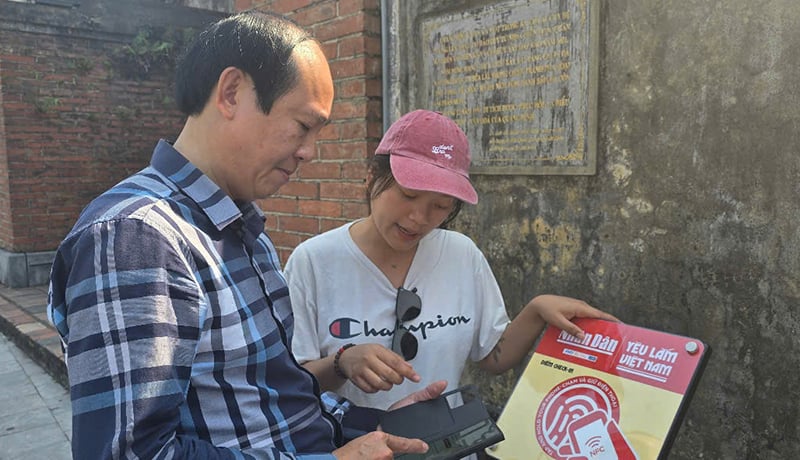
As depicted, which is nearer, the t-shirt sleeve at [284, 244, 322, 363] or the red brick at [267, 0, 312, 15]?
the t-shirt sleeve at [284, 244, 322, 363]

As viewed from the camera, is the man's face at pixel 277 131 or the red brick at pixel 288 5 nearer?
the man's face at pixel 277 131

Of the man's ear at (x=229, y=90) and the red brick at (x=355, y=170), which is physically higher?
the man's ear at (x=229, y=90)

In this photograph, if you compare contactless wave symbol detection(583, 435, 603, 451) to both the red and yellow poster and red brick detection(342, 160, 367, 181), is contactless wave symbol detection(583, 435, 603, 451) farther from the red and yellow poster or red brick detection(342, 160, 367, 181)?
red brick detection(342, 160, 367, 181)

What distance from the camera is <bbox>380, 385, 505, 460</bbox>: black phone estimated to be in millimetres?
1272

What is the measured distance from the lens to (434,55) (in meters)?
2.80

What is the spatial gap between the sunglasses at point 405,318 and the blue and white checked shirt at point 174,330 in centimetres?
45

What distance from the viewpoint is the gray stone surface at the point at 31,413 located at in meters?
3.54

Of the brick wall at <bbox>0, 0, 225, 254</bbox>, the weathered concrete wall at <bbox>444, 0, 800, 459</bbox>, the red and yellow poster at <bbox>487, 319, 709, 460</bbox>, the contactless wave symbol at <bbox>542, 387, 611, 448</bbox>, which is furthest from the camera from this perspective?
the brick wall at <bbox>0, 0, 225, 254</bbox>

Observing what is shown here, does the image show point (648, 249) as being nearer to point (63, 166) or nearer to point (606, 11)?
point (606, 11)

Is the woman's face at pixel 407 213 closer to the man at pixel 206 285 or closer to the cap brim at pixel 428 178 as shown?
the cap brim at pixel 428 178

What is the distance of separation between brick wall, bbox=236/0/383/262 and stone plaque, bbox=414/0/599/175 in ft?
1.05

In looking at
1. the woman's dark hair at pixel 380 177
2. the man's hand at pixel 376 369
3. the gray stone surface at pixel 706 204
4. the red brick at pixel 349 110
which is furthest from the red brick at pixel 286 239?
the man's hand at pixel 376 369

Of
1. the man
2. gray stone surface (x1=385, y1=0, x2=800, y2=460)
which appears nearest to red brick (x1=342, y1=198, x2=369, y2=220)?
gray stone surface (x1=385, y1=0, x2=800, y2=460)

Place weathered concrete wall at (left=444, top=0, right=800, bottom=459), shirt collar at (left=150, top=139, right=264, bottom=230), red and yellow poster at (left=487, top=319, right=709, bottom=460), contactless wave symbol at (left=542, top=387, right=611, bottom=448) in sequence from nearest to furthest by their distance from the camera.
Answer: shirt collar at (left=150, top=139, right=264, bottom=230), red and yellow poster at (left=487, top=319, right=709, bottom=460), contactless wave symbol at (left=542, top=387, right=611, bottom=448), weathered concrete wall at (left=444, top=0, right=800, bottom=459)
